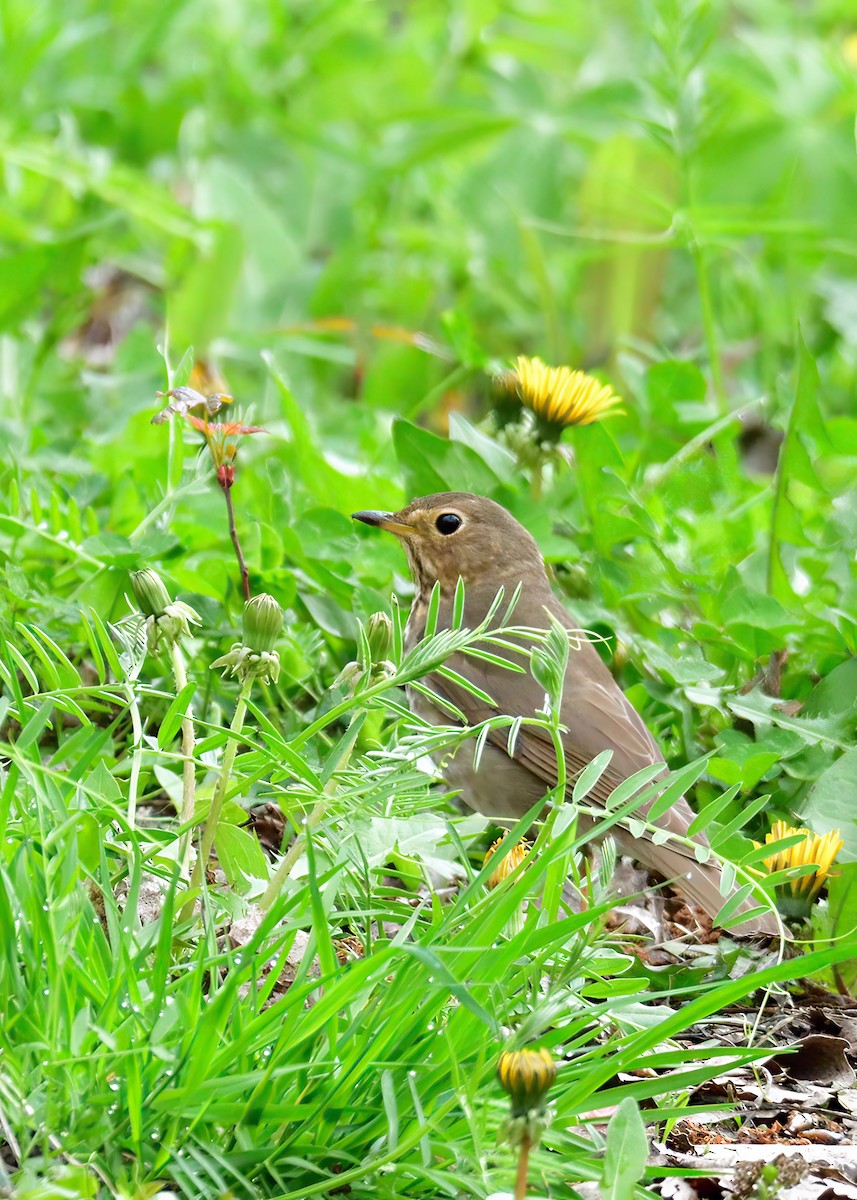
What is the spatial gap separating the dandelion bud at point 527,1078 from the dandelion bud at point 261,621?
0.96m

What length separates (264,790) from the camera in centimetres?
362

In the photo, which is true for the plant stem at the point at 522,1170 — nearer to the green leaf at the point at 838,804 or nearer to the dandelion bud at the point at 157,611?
the dandelion bud at the point at 157,611

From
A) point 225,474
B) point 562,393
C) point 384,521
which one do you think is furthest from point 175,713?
→ point 562,393

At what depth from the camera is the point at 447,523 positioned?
4.76 m

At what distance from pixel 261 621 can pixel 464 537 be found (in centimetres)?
206

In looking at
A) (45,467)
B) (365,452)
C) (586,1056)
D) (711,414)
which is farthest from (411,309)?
(586,1056)

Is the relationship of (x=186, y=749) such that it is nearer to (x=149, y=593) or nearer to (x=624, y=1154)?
(x=149, y=593)

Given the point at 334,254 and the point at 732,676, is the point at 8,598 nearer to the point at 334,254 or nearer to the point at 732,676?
the point at 732,676

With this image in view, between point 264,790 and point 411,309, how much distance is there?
4749mm

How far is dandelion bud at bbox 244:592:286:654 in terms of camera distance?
278 cm

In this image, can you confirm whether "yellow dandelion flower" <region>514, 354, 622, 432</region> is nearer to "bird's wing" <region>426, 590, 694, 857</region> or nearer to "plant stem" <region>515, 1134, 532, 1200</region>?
"bird's wing" <region>426, 590, 694, 857</region>

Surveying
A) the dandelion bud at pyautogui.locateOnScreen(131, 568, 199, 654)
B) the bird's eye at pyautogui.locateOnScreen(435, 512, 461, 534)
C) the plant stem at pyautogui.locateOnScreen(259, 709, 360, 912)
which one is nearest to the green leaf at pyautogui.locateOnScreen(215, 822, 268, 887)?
the plant stem at pyautogui.locateOnScreen(259, 709, 360, 912)

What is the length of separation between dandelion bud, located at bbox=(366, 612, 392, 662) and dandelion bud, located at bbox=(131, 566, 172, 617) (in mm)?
415

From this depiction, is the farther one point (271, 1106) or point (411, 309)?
point (411, 309)
